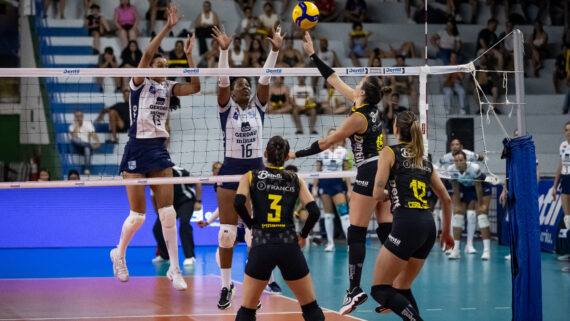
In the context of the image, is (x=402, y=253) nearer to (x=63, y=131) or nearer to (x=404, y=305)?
(x=404, y=305)

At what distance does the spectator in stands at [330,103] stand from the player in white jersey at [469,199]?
461cm

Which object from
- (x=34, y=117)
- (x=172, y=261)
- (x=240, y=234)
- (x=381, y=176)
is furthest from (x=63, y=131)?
(x=381, y=176)

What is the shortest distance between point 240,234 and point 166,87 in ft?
8.46

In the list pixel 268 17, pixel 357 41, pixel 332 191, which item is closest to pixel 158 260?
pixel 332 191

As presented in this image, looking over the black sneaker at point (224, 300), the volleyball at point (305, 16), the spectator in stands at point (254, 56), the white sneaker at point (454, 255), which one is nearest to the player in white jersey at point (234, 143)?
the black sneaker at point (224, 300)

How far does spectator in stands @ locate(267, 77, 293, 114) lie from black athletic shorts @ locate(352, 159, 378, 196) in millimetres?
10041

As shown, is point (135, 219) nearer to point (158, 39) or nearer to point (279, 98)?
point (158, 39)

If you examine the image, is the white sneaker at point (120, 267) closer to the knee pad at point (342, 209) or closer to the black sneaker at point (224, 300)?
the black sneaker at point (224, 300)

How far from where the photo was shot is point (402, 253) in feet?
20.8

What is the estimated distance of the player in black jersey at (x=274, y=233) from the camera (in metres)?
5.92

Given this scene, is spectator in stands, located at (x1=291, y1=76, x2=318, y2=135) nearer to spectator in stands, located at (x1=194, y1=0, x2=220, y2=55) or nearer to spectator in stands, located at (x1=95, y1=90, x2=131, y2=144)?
spectator in stands, located at (x1=194, y1=0, x2=220, y2=55)

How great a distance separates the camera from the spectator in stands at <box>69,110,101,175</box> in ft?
55.1

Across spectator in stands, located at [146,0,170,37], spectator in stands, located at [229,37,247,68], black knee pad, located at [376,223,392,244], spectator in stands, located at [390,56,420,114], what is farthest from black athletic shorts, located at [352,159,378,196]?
spectator in stands, located at [146,0,170,37]

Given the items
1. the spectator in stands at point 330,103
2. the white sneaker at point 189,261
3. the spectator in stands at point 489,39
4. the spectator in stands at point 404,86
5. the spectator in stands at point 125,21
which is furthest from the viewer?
the spectator in stands at point 489,39
